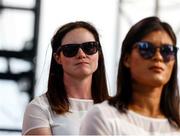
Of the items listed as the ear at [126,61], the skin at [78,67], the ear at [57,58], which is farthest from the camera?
the ear at [57,58]

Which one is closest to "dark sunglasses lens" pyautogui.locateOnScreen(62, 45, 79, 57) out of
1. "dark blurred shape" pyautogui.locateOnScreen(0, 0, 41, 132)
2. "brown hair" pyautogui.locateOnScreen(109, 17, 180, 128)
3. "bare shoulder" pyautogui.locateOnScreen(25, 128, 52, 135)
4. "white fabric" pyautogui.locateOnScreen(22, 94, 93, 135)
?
"white fabric" pyautogui.locateOnScreen(22, 94, 93, 135)

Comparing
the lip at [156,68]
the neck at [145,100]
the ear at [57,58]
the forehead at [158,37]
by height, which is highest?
the forehead at [158,37]

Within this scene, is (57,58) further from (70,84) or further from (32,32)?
(32,32)

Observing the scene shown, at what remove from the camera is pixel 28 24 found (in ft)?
12.6

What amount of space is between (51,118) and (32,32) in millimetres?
1937

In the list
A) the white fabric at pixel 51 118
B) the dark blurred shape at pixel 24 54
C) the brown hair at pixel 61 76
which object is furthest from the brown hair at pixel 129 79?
the dark blurred shape at pixel 24 54

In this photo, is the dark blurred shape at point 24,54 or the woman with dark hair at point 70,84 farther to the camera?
the dark blurred shape at point 24,54

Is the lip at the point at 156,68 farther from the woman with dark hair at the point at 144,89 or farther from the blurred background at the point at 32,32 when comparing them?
the blurred background at the point at 32,32

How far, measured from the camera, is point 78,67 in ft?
6.54

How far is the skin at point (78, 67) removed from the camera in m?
2.00

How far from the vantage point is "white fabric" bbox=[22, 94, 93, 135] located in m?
1.90

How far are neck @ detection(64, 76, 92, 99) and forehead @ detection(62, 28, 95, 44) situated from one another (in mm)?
138

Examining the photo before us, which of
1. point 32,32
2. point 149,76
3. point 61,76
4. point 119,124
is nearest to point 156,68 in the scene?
point 149,76

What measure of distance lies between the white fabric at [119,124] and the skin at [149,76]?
37mm
